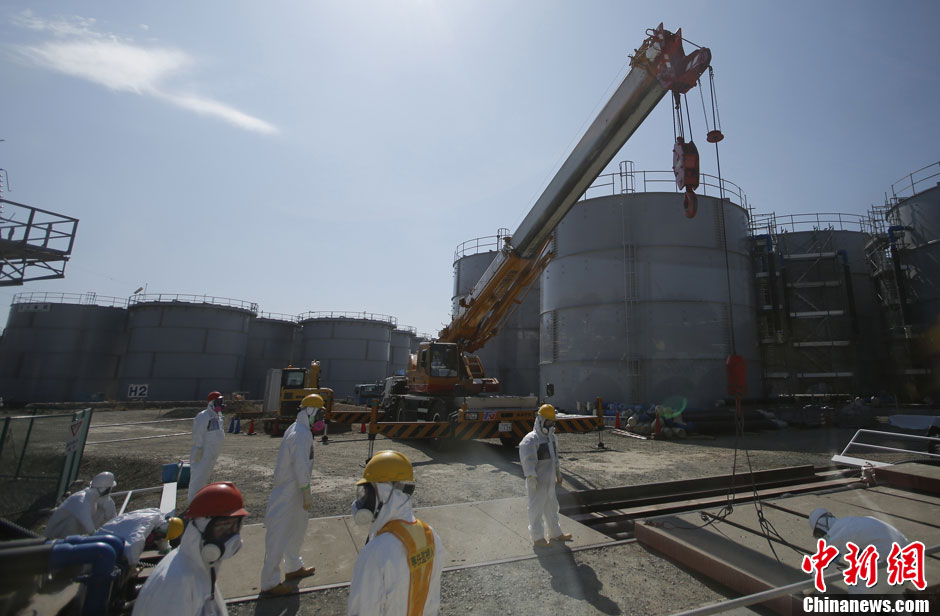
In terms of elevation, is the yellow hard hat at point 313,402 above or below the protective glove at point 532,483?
above

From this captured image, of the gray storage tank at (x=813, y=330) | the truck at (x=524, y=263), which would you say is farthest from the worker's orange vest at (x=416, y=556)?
the gray storage tank at (x=813, y=330)

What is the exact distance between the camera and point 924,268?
20953mm

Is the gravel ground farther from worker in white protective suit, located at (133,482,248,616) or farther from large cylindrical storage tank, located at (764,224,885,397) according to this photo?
large cylindrical storage tank, located at (764,224,885,397)

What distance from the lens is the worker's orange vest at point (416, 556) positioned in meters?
2.02

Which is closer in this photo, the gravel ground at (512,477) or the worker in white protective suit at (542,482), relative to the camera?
the gravel ground at (512,477)

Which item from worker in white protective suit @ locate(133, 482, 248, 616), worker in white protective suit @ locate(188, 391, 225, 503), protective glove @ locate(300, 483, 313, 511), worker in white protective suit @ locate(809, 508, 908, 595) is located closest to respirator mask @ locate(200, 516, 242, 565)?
worker in white protective suit @ locate(133, 482, 248, 616)

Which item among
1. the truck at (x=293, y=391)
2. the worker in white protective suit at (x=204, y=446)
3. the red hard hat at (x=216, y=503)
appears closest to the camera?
the red hard hat at (x=216, y=503)

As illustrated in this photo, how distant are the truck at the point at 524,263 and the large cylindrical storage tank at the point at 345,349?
70.3 feet

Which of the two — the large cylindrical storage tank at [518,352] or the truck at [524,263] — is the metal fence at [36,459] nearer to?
the truck at [524,263]

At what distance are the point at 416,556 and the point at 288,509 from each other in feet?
8.99

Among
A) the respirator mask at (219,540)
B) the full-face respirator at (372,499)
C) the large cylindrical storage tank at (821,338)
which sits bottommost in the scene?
the respirator mask at (219,540)

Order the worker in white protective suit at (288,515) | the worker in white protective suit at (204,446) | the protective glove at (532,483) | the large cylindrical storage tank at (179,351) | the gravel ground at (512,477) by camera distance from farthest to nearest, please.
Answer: the large cylindrical storage tank at (179,351) → the worker in white protective suit at (204,446) → the protective glove at (532,483) → the worker in white protective suit at (288,515) → the gravel ground at (512,477)

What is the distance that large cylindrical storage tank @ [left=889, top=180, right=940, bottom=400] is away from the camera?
67.0ft

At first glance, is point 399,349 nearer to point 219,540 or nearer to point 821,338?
point 821,338
